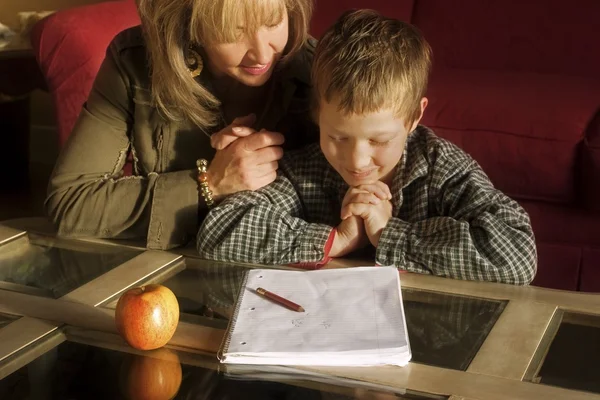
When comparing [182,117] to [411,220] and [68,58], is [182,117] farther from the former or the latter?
[68,58]

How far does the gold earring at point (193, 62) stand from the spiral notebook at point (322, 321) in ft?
1.37

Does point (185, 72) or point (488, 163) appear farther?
point (488, 163)

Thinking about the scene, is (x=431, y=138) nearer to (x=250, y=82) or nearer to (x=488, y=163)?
(x=250, y=82)

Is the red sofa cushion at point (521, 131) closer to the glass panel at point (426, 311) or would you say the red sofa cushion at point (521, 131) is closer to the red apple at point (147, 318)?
the glass panel at point (426, 311)

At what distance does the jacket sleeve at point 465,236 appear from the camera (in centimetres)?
109

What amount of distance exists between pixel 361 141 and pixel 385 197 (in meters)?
0.11

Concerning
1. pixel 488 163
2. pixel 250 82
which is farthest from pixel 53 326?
pixel 488 163

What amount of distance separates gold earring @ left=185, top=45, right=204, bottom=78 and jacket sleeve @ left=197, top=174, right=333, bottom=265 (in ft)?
0.77

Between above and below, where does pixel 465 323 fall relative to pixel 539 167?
above

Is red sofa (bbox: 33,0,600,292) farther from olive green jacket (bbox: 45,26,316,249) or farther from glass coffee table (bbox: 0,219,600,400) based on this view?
glass coffee table (bbox: 0,219,600,400)

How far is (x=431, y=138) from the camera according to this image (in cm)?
127

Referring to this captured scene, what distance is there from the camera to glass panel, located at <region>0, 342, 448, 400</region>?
31.6 inches

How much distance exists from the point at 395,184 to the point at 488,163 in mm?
776

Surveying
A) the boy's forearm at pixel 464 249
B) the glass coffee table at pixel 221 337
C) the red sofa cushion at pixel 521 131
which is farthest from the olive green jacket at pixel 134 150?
the red sofa cushion at pixel 521 131
